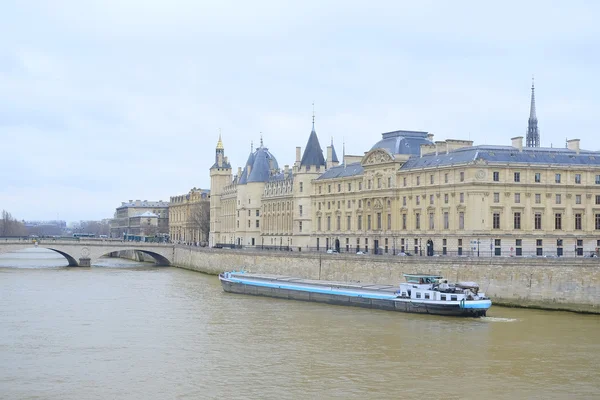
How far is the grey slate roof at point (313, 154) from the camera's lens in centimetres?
9762

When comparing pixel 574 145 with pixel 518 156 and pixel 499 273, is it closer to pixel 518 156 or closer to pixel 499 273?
pixel 518 156

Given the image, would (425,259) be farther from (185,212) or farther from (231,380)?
(185,212)

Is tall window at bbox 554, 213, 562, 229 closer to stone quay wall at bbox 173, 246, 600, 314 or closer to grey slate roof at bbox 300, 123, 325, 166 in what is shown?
stone quay wall at bbox 173, 246, 600, 314

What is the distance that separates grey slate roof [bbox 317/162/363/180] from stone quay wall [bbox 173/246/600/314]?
40.1 feet

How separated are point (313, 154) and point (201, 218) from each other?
159ft

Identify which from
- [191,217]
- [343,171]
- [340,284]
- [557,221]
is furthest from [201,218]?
[557,221]

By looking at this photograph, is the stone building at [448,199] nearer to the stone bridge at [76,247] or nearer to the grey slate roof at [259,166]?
the grey slate roof at [259,166]

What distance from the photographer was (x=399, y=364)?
37.8m

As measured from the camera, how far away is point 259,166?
11419 centimetres

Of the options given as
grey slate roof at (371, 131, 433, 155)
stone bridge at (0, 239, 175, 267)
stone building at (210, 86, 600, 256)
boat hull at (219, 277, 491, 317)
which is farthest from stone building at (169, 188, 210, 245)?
boat hull at (219, 277, 491, 317)

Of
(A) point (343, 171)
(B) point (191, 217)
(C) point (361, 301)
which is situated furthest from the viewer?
(B) point (191, 217)

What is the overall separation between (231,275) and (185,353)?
1268 inches

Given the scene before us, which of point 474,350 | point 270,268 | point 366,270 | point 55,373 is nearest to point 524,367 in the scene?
point 474,350

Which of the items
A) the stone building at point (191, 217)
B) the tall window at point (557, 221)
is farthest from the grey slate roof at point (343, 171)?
the stone building at point (191, 217)
